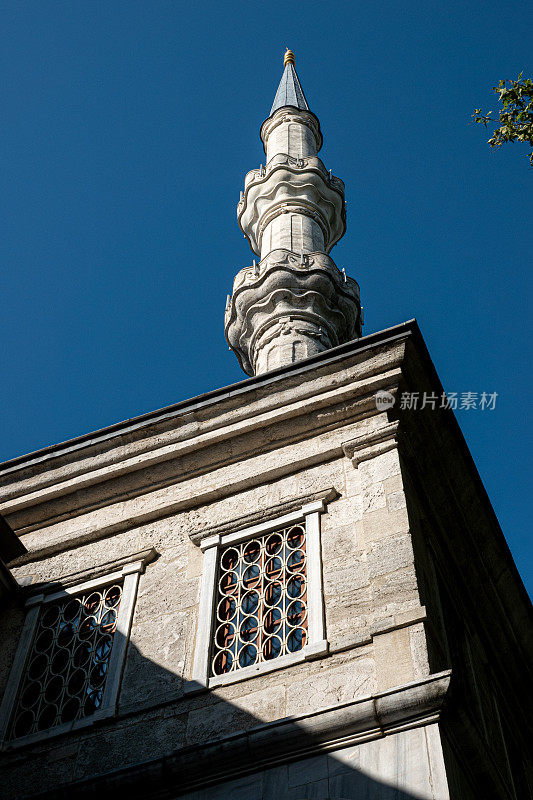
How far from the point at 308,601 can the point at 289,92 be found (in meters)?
19.7

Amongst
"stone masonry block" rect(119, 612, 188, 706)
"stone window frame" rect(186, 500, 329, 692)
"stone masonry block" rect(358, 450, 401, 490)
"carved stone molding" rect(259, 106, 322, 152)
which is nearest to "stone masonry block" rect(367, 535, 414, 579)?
"stone window frame" rect(186, 500, 329, 692)

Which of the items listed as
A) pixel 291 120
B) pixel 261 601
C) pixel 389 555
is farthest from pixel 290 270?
pixel 389 555

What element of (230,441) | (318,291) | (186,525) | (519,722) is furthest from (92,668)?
(318,291)

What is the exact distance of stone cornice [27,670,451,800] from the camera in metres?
5.14

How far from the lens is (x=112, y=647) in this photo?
6.55 meters

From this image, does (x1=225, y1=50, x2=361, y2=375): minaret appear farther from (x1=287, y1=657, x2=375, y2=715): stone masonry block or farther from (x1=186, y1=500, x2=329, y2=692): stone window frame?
(x1=287, y1=657, x2=375, y2=715): stone masonry block

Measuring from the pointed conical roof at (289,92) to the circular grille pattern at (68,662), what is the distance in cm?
1766

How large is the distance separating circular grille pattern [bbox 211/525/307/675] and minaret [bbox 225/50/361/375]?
8260mm

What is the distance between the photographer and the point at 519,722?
335 inches

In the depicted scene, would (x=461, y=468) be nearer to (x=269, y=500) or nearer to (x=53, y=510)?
(x=269, y=500)

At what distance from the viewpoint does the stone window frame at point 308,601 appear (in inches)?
232

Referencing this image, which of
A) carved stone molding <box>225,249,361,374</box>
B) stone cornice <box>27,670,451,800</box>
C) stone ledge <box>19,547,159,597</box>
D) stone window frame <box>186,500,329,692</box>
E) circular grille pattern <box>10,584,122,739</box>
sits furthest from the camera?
carved stone molding <box>225,249,361,374</box>

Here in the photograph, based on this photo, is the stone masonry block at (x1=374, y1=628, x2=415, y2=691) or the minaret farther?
the minaret

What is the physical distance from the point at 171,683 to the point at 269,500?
151cm
